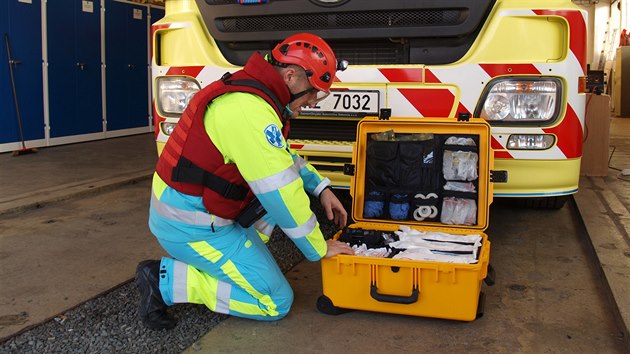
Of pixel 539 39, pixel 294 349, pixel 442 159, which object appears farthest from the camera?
pixel 442 159

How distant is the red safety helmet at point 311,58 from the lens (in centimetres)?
277

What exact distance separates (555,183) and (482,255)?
105 centimetres

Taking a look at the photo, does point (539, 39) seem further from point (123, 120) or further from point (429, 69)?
point (123, 120)

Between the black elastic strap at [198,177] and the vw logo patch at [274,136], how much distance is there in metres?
0.31

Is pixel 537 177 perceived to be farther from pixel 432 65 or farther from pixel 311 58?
pixel 311 58

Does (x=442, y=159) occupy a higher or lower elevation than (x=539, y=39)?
lower

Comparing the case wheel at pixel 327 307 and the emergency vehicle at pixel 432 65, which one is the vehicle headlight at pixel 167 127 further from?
the case wheel at pixel 327 307

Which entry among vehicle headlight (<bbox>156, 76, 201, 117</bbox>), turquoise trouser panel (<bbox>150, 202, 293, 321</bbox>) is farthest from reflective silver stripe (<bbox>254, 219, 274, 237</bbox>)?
vehicle headlight (<bbox>156, 76, 201, 117</bbox>)

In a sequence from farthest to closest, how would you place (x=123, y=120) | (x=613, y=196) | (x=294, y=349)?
1. (x=123, y=120)
2. (x=613, y=196)
3. (x=294, y=349)

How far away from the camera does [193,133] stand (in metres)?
2.74

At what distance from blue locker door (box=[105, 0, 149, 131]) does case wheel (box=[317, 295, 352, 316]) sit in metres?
7.52

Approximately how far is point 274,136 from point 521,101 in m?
1.64

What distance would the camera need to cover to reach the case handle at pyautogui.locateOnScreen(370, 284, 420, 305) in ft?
9.16

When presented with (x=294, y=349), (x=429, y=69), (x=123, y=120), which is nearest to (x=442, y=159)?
(x=429, y=69)
